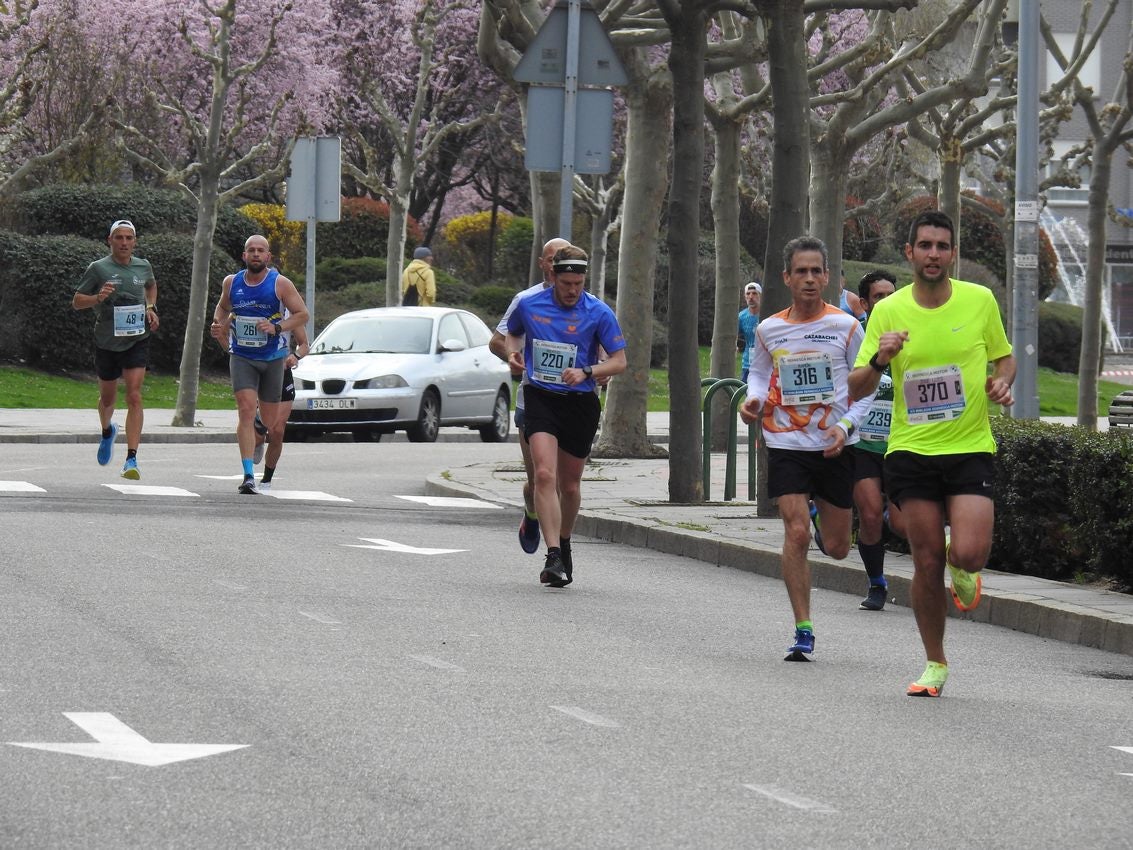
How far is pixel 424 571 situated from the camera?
12.0 m

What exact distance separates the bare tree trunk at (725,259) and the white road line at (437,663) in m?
15.8

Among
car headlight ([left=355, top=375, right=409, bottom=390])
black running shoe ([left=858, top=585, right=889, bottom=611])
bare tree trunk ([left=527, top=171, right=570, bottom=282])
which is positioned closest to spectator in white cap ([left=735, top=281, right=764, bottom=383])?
bare tree trunk ([left=527, top=171, right=570, bottom=282])

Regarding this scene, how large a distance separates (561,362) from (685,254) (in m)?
4.53

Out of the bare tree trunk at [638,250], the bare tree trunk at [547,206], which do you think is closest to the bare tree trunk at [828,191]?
the bare tree trunk at [638,250]

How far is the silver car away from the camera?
24.4 meters

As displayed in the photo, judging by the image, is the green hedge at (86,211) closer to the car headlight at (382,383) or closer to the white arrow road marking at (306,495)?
the car headlight at (382,383)

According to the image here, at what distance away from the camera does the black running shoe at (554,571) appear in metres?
11.4

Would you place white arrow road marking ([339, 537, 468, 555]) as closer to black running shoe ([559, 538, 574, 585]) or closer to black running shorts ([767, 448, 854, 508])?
black running shoe ([559, 538, 574, 585])

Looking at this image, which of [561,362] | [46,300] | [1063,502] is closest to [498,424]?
[46,300]

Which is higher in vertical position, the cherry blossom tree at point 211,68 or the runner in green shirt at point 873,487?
the cherry blossom tree at point 211,68

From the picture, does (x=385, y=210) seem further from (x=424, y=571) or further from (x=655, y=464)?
(x=424, y=571)

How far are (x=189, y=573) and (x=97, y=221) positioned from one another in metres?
24.5

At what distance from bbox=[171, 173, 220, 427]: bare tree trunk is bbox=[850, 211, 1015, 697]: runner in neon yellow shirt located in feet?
59.0

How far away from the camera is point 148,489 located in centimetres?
1673
